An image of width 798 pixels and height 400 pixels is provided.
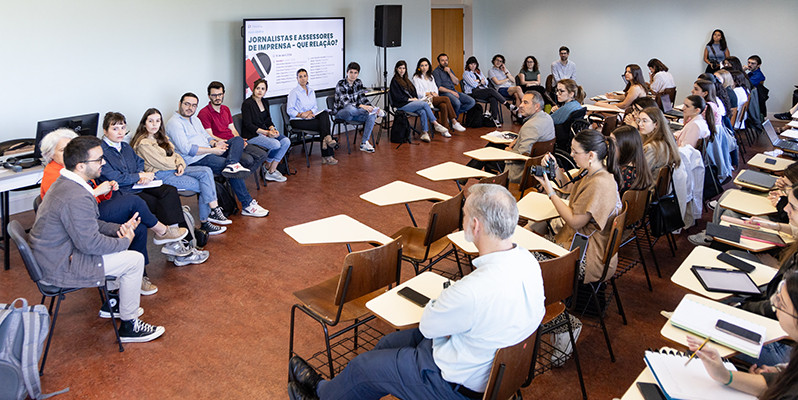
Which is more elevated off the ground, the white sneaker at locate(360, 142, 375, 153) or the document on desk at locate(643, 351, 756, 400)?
the white sneaker at locate(360, 142, 375, 153)

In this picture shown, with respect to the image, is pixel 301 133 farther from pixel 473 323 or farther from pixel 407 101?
pixel 473 323

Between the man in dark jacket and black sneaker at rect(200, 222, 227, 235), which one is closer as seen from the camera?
the man in dark jacket

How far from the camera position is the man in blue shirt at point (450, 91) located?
10.3 metres

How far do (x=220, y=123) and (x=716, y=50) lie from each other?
9.62 m

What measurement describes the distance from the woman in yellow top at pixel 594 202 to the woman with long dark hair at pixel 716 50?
9.19 meters

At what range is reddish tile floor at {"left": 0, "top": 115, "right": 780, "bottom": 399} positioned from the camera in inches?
127

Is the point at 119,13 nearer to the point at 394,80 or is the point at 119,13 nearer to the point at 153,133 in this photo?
the point at 153,133

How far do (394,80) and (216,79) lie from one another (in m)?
2.97

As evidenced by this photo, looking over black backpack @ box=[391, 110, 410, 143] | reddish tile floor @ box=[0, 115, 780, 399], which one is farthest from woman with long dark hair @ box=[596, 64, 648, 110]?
reddish tile floor @ box=[0, 115, 780, 399]

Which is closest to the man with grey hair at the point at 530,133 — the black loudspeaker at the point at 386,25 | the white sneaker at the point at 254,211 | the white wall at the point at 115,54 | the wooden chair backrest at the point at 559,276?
the white sneaker at the point at 254,211

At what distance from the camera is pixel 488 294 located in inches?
82.4

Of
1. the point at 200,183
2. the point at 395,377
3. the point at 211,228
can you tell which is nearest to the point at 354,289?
the point at 395,377

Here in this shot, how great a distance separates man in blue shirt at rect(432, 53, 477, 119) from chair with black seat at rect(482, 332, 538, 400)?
811 cm

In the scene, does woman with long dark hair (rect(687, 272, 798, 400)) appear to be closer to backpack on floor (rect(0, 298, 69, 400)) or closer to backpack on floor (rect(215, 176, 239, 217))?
backpack on floor (rect(0, 298, 69, 400))
